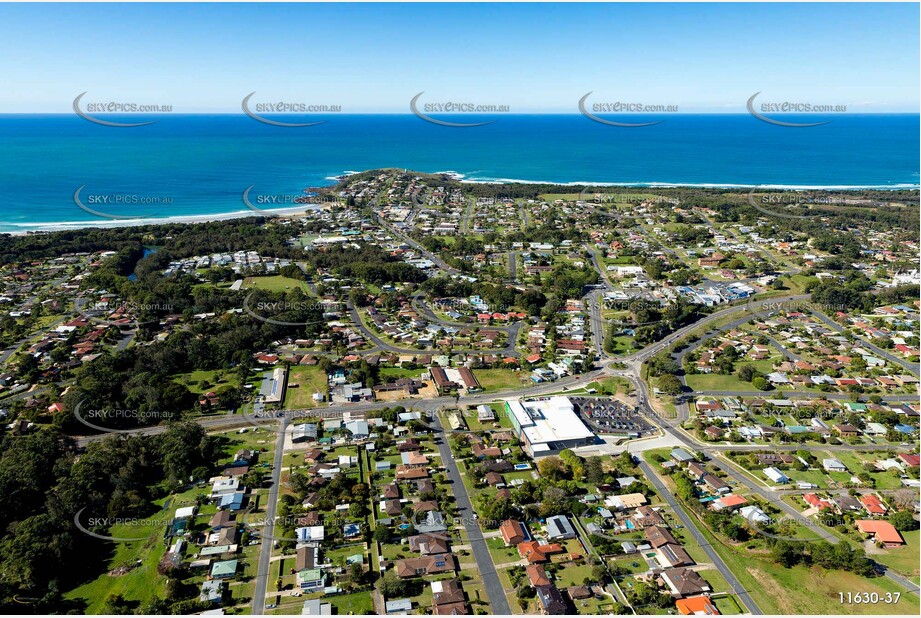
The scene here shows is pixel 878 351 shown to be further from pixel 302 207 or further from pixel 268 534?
pixel 302 207

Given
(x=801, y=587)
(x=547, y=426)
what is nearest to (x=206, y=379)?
(x=547, y=426)

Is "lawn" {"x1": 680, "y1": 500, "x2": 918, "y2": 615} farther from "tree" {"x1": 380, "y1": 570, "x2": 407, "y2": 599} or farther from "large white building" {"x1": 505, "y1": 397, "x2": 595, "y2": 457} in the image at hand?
"tree" {"x1": 380, "y1": 570, "x2": 407, "y2": 599}

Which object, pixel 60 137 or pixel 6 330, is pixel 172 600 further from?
pixel 60 137

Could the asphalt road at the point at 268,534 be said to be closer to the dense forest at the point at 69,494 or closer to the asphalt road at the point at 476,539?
the dense forest at the point at 69,494

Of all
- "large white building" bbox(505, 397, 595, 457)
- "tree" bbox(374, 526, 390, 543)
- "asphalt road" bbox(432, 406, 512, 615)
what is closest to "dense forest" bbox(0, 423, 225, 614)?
"tree" bbox(374, 526, 390, 543)

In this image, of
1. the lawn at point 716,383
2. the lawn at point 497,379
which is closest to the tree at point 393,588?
the lawn at point 497,379
